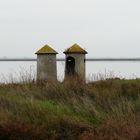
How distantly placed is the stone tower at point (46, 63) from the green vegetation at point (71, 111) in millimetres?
2877

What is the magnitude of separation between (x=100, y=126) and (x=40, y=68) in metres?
7.84

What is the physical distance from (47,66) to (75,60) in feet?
3.45

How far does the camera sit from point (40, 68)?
55.2ft

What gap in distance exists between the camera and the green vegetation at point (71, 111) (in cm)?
873

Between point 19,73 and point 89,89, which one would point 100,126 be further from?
point 19,73

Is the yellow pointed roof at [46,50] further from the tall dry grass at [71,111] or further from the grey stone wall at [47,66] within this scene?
the tall dry grass at [71,111]

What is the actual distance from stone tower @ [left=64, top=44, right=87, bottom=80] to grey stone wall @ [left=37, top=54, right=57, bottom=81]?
0.52 metres

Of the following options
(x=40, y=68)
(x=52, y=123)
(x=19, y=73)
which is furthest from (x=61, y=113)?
(x=40, y=68)

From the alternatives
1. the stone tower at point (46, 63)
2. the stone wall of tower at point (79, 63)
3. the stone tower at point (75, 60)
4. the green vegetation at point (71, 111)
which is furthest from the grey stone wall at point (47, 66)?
the green vegetation at point (71, 111)

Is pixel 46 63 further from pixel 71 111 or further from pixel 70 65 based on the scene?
pixel 71 111

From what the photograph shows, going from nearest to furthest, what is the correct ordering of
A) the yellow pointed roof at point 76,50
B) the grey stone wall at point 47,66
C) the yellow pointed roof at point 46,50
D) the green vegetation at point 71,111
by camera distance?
the green vegetation at point 71,111, the grey stone wall at point 47,66, the yellow pointed roof at point 46,50, the yellow pointed roof at point 76,50

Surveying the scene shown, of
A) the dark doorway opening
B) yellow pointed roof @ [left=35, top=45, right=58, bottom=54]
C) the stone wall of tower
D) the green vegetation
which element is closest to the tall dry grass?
the green vegetation

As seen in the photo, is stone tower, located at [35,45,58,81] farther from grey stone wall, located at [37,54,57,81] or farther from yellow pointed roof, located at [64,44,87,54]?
yellow pointed roof, located at [64,44,87,54]

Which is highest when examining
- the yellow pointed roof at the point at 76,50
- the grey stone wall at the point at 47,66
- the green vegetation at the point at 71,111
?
the yellow pointed roof at the point at 76,50
